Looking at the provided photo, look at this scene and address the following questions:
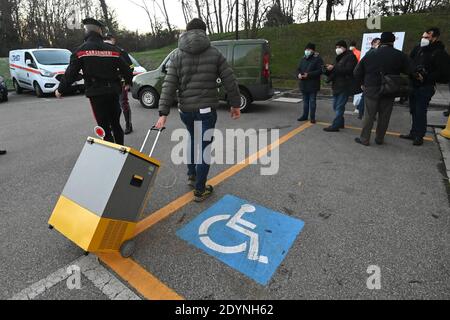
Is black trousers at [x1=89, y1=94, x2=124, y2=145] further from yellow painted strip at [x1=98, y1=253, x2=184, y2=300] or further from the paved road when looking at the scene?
yellow painted strip at [x1=98, y1=253, x2=184, y2=300]

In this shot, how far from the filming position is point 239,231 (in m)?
2.79

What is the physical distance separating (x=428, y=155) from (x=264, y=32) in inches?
663

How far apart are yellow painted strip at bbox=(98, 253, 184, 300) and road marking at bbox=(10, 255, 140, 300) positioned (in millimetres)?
57

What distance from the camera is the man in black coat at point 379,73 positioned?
4602 millimetres

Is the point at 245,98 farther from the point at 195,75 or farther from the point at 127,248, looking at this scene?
the point at 127,248

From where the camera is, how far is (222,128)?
254 inches

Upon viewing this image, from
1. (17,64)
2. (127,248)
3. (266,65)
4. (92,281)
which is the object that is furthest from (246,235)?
(17,64)

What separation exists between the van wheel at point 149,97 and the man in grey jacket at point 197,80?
18.7ft

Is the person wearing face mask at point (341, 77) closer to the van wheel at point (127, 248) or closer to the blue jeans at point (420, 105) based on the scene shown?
the blue jeans at point (420, 105)

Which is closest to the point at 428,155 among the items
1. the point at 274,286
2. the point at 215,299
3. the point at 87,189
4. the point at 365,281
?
the point at 365,281

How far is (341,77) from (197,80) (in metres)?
3.91

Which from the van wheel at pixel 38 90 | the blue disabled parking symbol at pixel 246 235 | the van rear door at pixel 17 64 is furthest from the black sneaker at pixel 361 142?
the van rear door at pixel 17 64

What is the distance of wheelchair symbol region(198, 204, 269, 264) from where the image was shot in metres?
2.52
